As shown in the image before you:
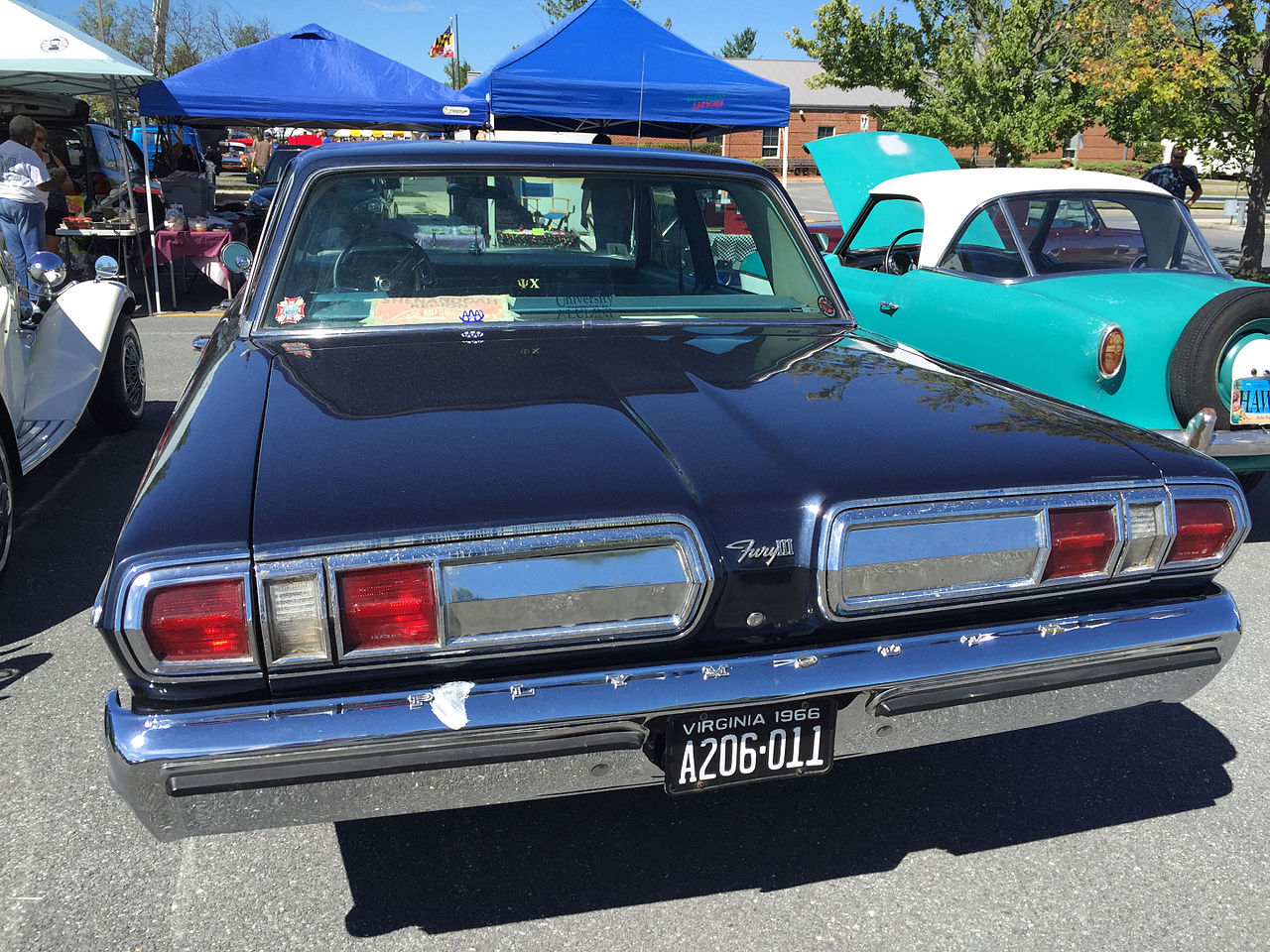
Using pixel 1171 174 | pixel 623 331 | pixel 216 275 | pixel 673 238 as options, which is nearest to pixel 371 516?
pixel 623 331

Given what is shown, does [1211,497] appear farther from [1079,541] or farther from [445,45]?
[445,45]

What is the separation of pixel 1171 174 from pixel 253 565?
38.4 feet

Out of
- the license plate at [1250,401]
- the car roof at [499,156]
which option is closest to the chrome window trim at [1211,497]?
the car roof at [499,156]

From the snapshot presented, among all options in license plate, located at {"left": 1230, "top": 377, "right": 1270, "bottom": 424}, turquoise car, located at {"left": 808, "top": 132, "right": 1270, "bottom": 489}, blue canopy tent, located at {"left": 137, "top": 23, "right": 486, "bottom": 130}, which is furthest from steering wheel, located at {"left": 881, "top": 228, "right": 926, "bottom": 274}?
blue canopy tent, located at {"left": 137, "top": 23, "right": 486, "bottom": 130}

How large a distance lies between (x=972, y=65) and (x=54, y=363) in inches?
496

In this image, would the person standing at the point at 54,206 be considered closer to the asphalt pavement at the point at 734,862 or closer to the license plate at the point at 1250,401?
the asphalt pavement at the point at 734,862

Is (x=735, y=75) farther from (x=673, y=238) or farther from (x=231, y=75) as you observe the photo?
(x=673, y=238)

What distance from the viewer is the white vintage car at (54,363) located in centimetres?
406

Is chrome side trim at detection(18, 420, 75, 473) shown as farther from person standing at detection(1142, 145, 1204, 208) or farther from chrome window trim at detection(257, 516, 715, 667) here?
person standing at detection(1142, 145, 1204, 208)

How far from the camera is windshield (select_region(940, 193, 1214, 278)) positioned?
5.11 metres

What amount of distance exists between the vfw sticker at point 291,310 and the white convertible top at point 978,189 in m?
3.76

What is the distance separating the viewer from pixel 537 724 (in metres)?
1.76

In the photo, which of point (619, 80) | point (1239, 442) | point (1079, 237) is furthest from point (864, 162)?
point (619, 80)

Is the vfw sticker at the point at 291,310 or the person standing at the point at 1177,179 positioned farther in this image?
the person standing at the point at 1177,179
